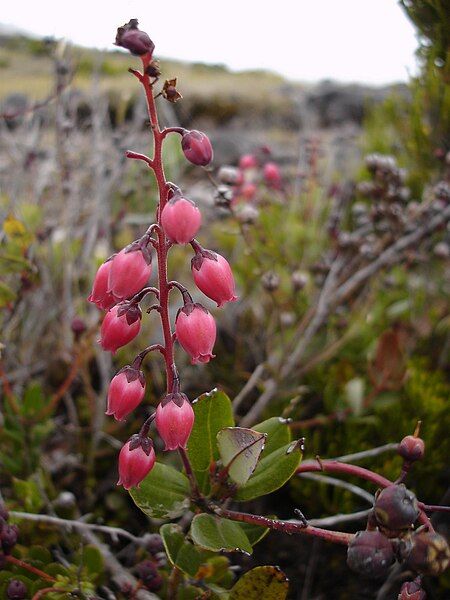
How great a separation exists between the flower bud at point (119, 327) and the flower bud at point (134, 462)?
12 centimetres

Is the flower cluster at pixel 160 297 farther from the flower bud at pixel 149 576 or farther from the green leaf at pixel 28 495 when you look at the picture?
the green leaf at pixel 28 495

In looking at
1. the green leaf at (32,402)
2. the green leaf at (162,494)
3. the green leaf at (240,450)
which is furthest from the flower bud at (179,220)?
the green leaf at (32,402)

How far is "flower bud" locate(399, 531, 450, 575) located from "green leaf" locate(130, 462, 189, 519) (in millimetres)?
333

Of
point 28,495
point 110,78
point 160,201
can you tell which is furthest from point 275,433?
point 110,78

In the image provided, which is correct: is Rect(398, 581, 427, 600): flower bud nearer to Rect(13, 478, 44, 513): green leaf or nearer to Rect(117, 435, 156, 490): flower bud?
Rect(117, 435, 156, 490): flower bud

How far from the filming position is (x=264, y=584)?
0.79m

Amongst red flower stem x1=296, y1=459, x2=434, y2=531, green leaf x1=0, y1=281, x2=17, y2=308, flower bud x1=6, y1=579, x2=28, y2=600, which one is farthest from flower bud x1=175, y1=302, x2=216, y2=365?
green leaf x1=0, y1=281, x2=17, y2=308

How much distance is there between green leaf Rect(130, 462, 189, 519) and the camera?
819mm

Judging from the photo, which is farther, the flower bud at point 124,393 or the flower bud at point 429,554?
the flower bud at point 124,393

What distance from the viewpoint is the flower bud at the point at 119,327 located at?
708 mm

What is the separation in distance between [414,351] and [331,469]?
117 centimetres

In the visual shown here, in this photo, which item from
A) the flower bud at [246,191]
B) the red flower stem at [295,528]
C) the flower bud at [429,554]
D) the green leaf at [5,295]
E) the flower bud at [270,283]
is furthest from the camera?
the flower bud at [246,191]

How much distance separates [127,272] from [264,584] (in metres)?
0.45

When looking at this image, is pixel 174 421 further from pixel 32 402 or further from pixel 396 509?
pixel 32 402
